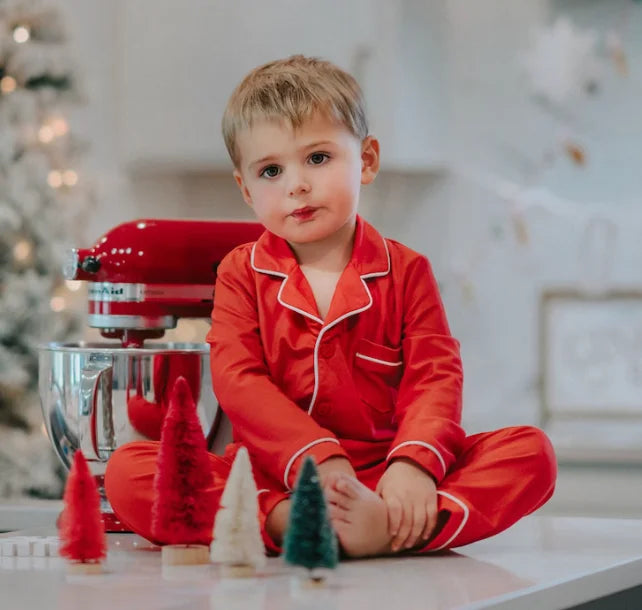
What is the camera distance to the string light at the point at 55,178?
113 inches

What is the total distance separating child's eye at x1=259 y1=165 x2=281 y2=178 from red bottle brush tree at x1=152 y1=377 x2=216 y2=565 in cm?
25

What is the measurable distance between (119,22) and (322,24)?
0.60 metres

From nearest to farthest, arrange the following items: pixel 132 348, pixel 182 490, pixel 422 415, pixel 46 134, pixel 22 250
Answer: pixel 182 490 → pixel 422 415 → pixel 132 348 → pixel 22 250 → pixel 46 134

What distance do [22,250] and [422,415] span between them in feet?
5.63

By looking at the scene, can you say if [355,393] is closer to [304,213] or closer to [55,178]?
[304,213]

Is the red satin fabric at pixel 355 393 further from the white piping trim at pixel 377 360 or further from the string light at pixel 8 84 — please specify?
the string light at pixel 8 84

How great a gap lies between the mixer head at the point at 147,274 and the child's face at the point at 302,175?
0.80 feet

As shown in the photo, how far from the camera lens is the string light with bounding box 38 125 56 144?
287 centimetres

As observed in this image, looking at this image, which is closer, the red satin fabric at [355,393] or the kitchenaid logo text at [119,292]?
the red satin fabric at [355,393]

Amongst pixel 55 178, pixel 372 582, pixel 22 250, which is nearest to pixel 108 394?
pixel 372 582

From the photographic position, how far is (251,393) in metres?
1.09

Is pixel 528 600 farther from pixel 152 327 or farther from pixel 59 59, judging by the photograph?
pixel 59 59

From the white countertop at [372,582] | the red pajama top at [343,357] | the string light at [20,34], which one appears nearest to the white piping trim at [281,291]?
the red pajama top at [343,357]

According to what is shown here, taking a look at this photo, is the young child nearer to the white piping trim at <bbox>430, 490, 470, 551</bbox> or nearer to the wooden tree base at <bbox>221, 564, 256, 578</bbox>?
the white piping trim at <bbox>430, 490, 470, 551</bbox>
